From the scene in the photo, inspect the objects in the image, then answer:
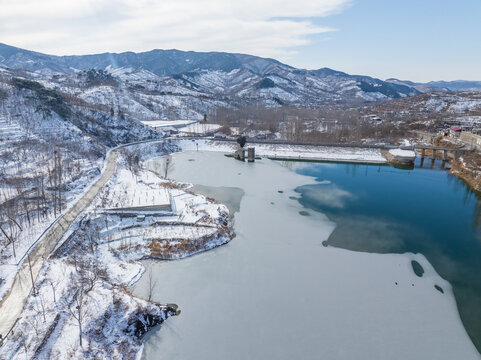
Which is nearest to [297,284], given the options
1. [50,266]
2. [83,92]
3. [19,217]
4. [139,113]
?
[50,266]

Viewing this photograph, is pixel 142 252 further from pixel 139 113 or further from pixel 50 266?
pixel 139 113

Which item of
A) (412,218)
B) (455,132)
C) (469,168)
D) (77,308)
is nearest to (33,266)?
(77,308)

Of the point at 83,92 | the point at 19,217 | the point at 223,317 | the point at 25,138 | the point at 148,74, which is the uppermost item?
the point at 148,74

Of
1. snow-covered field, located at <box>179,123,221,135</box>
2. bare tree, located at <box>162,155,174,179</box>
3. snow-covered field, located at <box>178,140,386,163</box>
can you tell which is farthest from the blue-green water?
snow-covered field, located at <box>179,123,221,135</box>

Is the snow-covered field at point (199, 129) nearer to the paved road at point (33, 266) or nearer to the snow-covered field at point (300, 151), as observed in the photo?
the snow-covered field at point (300, 151)

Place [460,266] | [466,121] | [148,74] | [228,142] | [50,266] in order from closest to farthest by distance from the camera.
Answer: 1. [50,266]
2. [460,266]
3. [228,142]
4. [466,121]
5. [148,74]

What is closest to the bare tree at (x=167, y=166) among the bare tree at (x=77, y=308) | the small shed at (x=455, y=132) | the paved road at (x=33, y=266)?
the paved road at (x=33, y=266)
